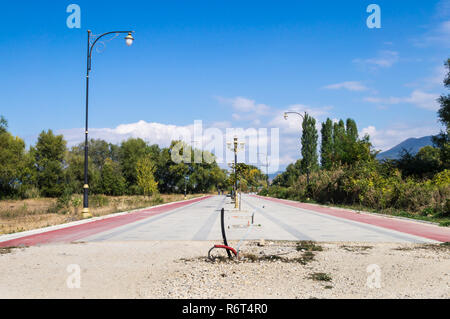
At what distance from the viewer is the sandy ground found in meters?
5.26

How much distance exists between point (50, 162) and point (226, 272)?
65.4m

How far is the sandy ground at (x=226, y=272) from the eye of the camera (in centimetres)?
526

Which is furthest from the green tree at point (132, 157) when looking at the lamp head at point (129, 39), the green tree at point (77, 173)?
the lamp head at point (129, 39)

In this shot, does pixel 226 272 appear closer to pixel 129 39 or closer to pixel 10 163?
pixel 129 39

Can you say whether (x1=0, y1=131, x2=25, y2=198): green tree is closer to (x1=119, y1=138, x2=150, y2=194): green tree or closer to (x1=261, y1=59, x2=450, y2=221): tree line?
(x1=119, y1=138, x2=150, y2=194): green tree

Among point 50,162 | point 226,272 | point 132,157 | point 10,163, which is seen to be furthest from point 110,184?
point 226,272

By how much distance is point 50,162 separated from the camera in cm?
6400

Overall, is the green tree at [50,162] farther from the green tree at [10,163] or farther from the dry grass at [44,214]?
the dry grass at [44,214]

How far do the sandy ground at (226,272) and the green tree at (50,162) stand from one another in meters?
60.5

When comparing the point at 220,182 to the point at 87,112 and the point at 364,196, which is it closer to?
the point at 364,196

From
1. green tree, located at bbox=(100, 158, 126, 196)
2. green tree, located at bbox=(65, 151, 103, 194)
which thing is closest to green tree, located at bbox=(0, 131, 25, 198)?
green tree, located at bbox=(65, 151, 103, 194)

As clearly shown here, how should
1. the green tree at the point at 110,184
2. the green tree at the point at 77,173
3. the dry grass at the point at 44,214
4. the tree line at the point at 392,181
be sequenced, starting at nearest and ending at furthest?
the dry grass at the point at 44,214 < the tree line at the point at 392,181 < the green tree at the point at 77,173 < the green tree at the point at 110,184
